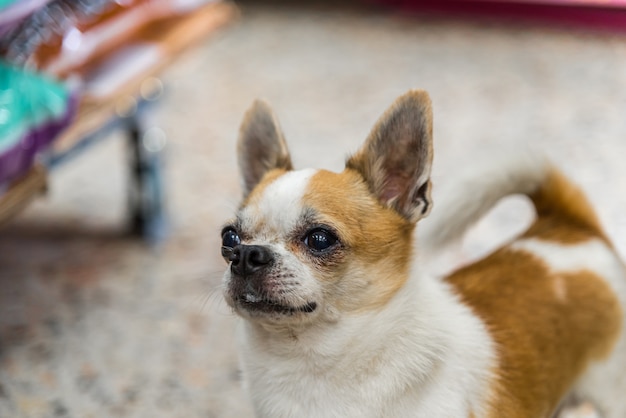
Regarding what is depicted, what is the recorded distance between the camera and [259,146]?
53.2 inches

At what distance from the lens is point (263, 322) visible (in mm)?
1152

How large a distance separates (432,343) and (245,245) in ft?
1.02

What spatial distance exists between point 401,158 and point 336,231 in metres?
0.17

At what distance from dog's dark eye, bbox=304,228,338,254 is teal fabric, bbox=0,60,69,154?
0.80 m

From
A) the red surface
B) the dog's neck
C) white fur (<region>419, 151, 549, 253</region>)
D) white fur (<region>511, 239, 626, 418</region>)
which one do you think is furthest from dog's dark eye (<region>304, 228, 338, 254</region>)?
the red surface

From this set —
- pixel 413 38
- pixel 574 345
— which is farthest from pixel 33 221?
pixel 413 38

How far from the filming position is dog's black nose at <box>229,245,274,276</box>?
43.3 inches

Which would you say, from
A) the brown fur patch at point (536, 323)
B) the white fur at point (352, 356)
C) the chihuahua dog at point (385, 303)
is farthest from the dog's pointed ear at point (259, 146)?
the brown fur patch at point (536, 323)

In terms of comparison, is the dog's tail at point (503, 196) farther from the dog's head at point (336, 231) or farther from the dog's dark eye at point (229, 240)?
the dog's dark eye at point (229, 240)

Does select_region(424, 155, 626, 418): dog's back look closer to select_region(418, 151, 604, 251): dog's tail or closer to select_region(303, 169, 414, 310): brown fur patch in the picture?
select_region(418, 151, 604, 251): dog's tail

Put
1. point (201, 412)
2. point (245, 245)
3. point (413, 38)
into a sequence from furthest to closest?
1. point (413, 38)
2. point (201, 412)
3. point (245, 245)

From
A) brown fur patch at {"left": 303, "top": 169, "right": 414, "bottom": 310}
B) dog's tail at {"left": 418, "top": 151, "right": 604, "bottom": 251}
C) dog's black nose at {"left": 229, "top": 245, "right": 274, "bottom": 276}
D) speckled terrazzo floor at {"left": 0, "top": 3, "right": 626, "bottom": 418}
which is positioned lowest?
speckled terrazzo floor at {"left": 0, "top": 3, "right": 626, "bottom": 418}

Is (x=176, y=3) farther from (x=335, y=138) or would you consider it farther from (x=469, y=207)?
(x=469, y=207)

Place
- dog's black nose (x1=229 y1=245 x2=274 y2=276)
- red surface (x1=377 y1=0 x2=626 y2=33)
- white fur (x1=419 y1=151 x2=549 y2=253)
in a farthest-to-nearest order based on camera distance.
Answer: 1. red surface (x1=377 y1=0 x2=626 y2=33)
2. white fur (x1=419 y1=151 x2=549 y2=253)
3. dog's black nose (x1=229 y1=245 x2=274 y2=276)
